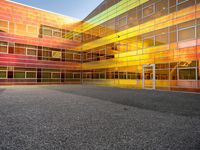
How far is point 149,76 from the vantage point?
2064 cm

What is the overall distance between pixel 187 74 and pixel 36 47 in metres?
28.3

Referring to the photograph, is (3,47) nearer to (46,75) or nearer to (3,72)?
(3,72)

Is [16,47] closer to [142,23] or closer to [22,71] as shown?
[22,71]

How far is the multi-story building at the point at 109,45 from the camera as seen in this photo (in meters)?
17.4

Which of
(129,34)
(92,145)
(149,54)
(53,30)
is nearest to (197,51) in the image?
(149,54)

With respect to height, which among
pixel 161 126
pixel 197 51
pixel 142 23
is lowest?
pixel 161 126

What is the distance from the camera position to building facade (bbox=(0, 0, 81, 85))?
2692cm

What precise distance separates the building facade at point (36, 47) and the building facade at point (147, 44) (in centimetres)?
673

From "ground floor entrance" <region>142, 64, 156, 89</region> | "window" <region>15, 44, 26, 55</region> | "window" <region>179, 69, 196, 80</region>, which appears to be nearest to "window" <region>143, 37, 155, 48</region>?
"ground floor entrance" <region>142, 64, 156, 89</region>

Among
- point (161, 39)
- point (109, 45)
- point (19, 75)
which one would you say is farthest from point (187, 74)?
point (19, 75)

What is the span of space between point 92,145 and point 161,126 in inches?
107

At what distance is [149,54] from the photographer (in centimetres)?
2089

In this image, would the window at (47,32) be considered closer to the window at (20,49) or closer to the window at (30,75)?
the window at (20,49)

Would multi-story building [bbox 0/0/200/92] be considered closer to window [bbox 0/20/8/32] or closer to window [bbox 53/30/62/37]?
window [bbox 53/30/62/37]
